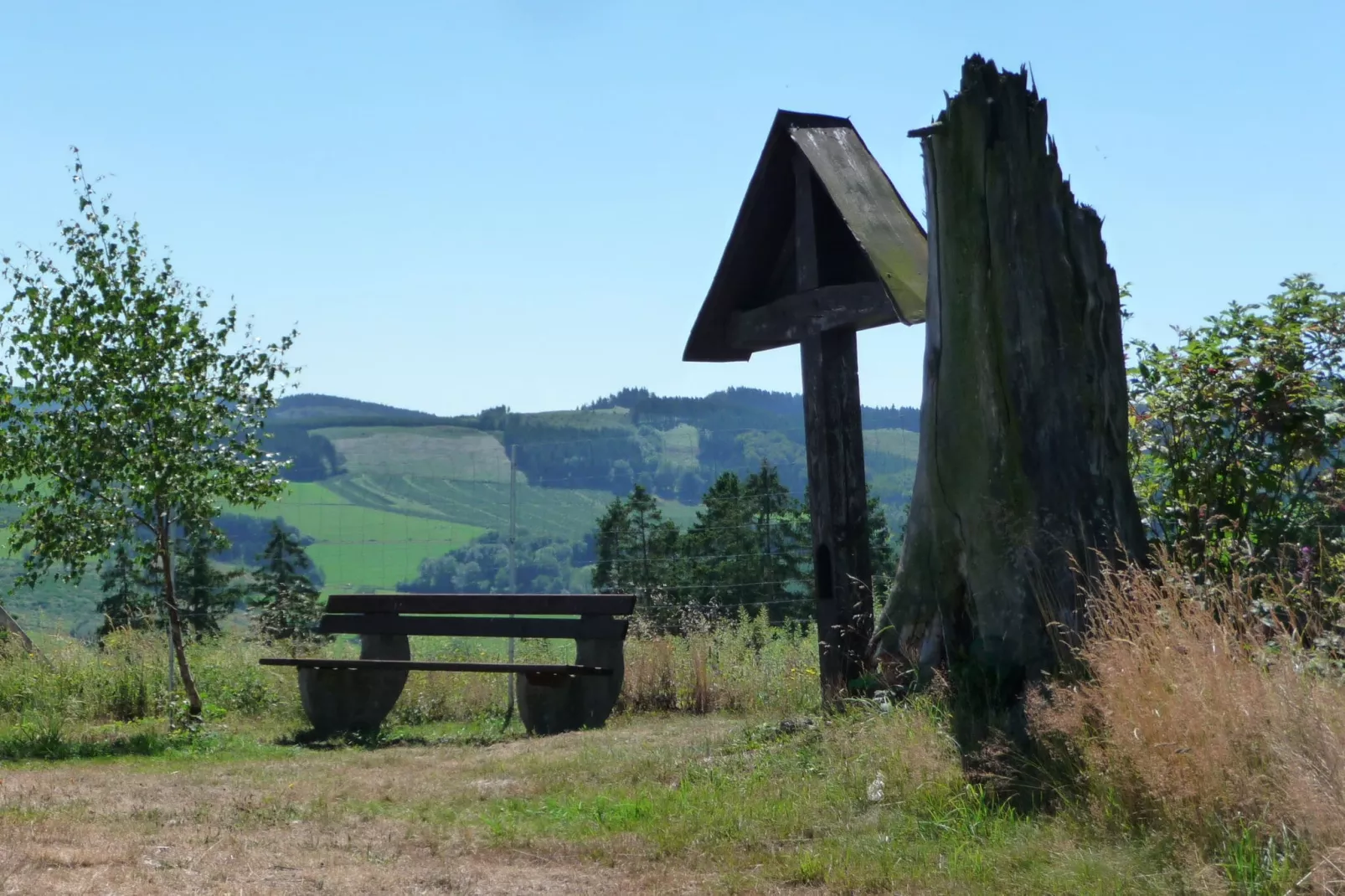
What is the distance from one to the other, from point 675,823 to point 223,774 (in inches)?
146

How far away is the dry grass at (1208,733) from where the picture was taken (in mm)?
3846

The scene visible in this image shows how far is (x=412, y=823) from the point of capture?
19.8ft

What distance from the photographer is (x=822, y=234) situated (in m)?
8.73

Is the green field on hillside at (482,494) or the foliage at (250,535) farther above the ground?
the green field on hillside at (482,494)

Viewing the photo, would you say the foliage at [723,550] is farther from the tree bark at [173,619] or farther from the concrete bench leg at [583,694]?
the tree bark at [173,619]

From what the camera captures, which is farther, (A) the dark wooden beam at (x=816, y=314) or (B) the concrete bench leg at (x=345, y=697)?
(B) the concrete bench leg at (x=345, y=697)

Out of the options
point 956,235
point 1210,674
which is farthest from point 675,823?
point 956,235

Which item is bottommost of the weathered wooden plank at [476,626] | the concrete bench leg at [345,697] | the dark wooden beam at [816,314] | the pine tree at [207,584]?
the pine tree at [207,584]

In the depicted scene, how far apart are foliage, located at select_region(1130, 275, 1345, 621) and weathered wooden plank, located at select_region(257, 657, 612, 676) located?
4.35 m

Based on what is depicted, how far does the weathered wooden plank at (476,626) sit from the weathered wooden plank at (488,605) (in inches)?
2.1

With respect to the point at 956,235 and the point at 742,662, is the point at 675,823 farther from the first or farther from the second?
the point at 742,662

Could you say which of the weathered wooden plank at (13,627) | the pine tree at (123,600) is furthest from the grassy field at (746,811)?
the weathered wooden plank at (13,627)

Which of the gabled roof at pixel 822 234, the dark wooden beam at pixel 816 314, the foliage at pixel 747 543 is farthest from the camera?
the foliage at pixel 747 543

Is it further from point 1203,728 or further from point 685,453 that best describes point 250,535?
point 1203,728
